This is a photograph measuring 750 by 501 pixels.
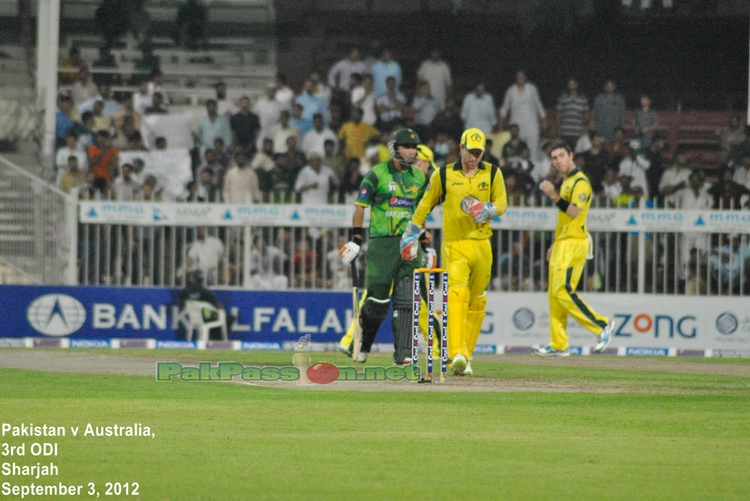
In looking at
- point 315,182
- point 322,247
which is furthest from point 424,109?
point 322,247

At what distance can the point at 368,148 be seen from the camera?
74.5ft

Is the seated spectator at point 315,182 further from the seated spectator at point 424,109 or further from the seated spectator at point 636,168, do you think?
the seated spectator at point 636,168

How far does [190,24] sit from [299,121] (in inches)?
246

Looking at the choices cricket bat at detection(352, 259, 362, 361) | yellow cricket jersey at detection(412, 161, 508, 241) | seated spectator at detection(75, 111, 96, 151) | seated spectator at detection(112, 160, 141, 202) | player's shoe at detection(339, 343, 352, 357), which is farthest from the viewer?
seated spectator at detection(75, 111, 96, 151)

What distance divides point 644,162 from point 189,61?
10.7 meters

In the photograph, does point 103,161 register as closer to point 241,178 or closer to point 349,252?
point 241,178

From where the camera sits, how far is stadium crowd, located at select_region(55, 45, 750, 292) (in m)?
20.2

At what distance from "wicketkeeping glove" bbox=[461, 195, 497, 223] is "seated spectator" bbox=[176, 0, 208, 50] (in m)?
16.8

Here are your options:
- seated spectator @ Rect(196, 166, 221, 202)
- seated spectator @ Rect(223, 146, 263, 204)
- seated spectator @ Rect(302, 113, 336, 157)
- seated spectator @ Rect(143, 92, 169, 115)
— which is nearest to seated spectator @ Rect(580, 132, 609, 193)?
seated spectator @ Rect(302, 113, 336, 157)

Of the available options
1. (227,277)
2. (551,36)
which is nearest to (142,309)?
(227,277)

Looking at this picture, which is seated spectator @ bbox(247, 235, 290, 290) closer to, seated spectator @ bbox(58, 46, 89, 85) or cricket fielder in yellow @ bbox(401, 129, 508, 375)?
cricket fielder in yellow @ bbox(401, 129, 508, 375)

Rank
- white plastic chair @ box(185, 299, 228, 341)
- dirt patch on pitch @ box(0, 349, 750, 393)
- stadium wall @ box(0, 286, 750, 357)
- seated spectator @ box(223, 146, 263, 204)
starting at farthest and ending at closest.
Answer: seated spectator @ box(223, 146, 263, 204), white plastic chair @ box(185, 299, 228, 341), stadium wall @ box(0, 286, 750, 357), dirt patch on pitch @ box(0, 349, 750, 393)

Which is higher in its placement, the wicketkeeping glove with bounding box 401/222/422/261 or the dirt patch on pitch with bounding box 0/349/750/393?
the wicketkeeping glove with bounding box 401/222/422/261

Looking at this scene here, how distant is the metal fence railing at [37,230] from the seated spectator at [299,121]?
18.3ft
